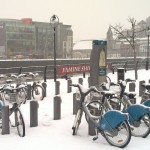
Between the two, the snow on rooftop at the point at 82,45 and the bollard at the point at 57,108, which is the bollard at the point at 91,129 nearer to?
the bollard at the point at 57,108

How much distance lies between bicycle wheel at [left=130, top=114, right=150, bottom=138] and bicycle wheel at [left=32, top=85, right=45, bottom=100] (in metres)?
5.80

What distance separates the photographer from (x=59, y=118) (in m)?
8.51

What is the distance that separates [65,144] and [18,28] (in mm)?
102100

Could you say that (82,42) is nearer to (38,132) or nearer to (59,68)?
(59,68)

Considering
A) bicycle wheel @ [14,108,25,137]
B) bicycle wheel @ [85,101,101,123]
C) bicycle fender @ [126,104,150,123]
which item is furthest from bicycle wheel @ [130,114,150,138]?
bicycle wheel @ [14,108,25,137]

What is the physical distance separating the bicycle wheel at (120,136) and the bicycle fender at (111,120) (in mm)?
84

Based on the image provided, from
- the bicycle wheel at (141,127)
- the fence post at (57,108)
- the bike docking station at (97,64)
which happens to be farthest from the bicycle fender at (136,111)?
the bike docking station at (97,64)

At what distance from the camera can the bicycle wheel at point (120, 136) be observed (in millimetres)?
5918

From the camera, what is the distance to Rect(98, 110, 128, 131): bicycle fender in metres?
5.87

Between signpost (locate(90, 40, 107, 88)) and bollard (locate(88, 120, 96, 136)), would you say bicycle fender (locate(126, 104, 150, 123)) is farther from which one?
signpost (locate(90, 40, 107, 88))

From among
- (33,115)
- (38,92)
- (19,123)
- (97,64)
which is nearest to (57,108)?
(33,115)

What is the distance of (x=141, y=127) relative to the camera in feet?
22.3

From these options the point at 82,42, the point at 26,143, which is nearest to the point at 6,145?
the point at 26,143

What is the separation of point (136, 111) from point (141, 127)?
488mm
